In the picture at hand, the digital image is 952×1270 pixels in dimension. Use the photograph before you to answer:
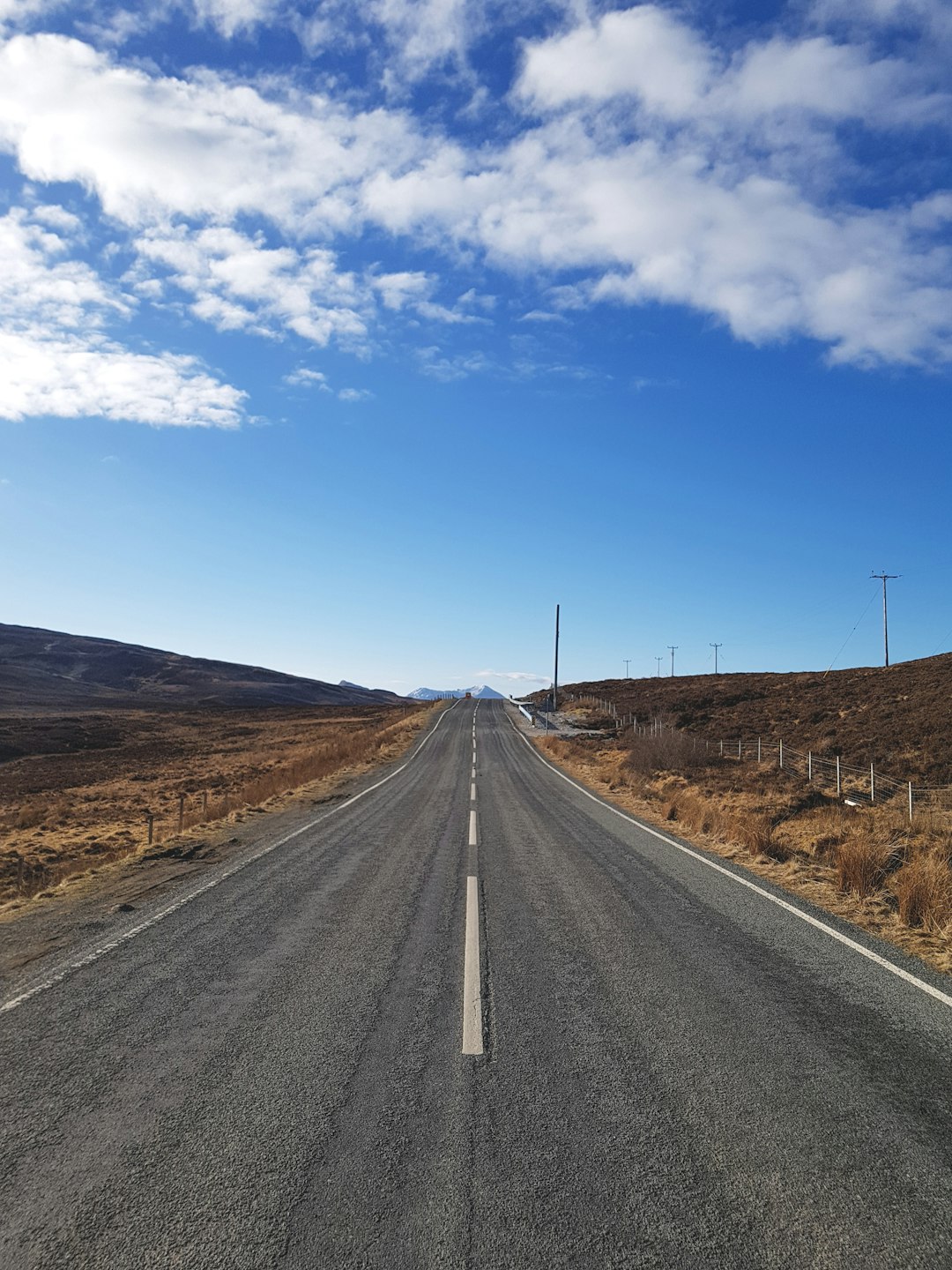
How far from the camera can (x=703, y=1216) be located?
310cm

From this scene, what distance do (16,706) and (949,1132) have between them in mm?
93601

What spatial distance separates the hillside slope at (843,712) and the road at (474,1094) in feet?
63.0

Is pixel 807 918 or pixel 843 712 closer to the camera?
pixel 807 918

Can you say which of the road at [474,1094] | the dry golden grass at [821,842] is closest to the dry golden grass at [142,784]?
the road at [474,1094]

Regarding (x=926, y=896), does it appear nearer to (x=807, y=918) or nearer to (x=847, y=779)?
(x=807, y=918)

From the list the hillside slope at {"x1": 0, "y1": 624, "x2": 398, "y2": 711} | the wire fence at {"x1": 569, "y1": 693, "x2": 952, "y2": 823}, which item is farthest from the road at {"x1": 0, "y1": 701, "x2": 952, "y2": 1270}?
the hillside slope at {"x1": 0, "y1": 624, "x2": 398, "y2": 711}

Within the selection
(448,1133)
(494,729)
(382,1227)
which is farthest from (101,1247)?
(494,729)

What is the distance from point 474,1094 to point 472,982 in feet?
5.86

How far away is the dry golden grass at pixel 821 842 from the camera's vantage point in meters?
8.04

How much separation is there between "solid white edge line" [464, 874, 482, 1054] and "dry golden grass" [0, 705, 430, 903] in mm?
6372

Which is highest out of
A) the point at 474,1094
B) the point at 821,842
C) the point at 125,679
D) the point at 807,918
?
the point at 125,679

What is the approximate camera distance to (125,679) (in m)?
127

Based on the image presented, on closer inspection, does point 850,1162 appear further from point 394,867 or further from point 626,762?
point 626,762

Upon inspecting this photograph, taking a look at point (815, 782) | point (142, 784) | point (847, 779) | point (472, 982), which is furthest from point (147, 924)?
point (142, 784)
